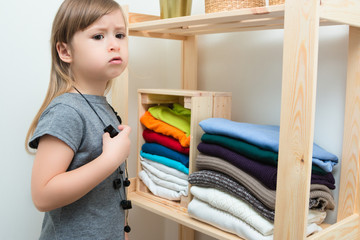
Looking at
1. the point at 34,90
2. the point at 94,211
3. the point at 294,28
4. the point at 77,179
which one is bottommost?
the point at 94,211

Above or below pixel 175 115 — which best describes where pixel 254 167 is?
below

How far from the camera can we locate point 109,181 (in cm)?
102

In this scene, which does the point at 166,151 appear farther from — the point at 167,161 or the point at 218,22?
the point at 218,22

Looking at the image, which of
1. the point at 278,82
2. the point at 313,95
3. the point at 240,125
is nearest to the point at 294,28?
the point at 313,95

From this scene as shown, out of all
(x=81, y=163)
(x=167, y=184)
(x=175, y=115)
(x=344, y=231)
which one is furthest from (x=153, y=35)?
(x=344, y=231)

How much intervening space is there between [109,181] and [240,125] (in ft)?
1.33

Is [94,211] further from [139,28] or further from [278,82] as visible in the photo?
[278,82]

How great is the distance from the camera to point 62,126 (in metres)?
0.87

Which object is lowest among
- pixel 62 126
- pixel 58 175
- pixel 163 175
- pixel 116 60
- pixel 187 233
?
pixel 187 233

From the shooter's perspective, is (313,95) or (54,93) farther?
(54,93)

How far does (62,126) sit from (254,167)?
19.6 inches

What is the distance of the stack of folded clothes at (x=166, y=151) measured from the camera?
4.05 ft

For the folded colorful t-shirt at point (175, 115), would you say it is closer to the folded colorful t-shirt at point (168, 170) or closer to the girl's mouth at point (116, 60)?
the folded colorful t-shirt at point (168, 170)

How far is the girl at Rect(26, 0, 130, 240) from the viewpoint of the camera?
2.81 feet
